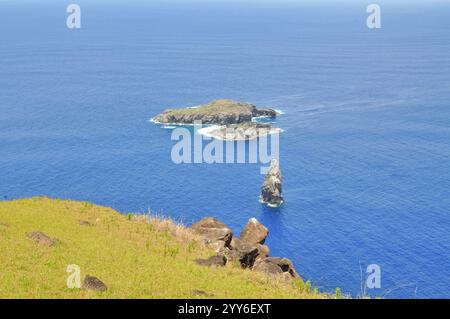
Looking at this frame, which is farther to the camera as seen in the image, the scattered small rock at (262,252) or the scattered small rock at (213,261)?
the scattered small rock at (262,252)

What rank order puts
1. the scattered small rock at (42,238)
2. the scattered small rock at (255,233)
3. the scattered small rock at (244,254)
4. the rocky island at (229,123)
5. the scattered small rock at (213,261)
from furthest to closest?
the rocky island at (229,123), the scattered small rock at (255,233), the scattered small rock at (244,254), the scattered small rock at (213,261), the scattered small rock at (42,238)

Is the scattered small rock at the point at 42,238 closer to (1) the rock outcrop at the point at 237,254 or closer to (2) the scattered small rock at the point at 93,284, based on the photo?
(2) the scattered small rock at the point at 93,284

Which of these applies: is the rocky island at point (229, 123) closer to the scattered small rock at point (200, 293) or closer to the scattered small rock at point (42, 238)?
the scattered small rock at point (42, 238)

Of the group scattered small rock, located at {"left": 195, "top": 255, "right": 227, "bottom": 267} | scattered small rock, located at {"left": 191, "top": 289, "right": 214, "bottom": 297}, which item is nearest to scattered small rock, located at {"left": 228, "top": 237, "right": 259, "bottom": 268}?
scattered small rock, located at {"left": 195, "top": 255, "right": 227, "bottom": 267}

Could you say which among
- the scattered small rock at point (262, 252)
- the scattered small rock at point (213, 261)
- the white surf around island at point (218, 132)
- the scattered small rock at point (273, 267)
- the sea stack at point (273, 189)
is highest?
the scattered small rock at point (213, 261)

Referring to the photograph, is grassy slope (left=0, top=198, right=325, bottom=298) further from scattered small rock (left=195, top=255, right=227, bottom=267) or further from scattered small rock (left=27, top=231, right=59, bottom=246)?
scattered small rock (left=195, top=255, right=227, bottom=267)

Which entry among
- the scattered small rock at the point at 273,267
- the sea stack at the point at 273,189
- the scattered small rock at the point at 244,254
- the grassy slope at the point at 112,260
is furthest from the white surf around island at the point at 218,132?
the scattered small rock at the point at 244,254

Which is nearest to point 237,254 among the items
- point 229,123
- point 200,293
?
point 200,293

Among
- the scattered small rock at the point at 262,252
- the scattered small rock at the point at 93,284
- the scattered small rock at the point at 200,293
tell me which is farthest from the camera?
the scattered small rock at the point at 262,252

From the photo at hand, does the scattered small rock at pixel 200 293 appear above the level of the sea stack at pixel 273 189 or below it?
above
